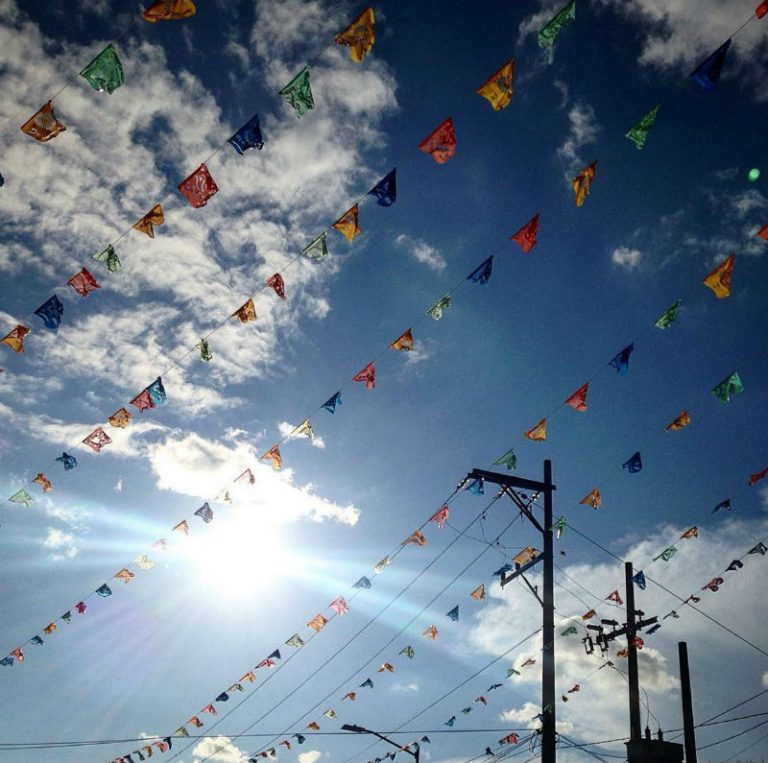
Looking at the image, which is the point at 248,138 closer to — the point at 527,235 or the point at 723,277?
the point at 527,235

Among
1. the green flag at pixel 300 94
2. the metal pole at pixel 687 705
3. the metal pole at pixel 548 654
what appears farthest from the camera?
the metal pole at pixel 687 705

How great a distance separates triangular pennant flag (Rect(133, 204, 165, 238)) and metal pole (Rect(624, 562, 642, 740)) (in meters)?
16.0

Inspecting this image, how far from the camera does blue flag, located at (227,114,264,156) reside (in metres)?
8.55

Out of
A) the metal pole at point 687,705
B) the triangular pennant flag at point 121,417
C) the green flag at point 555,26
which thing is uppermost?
the green flag at point 555,26

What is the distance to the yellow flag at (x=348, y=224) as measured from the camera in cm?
953

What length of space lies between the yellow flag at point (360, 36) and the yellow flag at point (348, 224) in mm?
2594

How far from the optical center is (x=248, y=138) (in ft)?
28.4

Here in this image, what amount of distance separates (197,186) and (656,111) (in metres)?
7.40

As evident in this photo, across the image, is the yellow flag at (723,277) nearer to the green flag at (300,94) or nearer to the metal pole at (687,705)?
the green flag at (300,94)

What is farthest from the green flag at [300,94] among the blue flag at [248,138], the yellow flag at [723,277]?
the yellow flag at [723,277]

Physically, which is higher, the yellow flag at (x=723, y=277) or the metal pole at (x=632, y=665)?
the yellow flag at (x=723, y=277)

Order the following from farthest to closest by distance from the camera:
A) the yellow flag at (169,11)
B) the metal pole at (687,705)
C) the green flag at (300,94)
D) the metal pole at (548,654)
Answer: the metal pole at (687,705) < the metal pole at (548,654) < the green flag at (300,94) < the yellow flag at (169,11)

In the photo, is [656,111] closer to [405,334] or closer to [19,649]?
[405,334]

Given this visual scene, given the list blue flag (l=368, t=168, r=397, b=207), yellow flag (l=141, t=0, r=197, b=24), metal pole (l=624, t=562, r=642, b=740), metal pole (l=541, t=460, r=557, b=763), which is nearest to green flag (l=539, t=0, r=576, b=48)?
blue flag (l=368, t=168, r=397, b=207)
